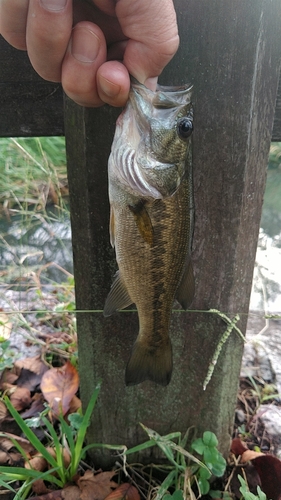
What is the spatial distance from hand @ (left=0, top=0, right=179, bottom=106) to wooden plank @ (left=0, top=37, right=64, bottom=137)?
23 cm

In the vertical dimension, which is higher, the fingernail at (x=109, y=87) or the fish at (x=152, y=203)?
the fingernail at (x=109, y=87)

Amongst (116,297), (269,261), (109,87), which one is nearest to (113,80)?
(109,87)

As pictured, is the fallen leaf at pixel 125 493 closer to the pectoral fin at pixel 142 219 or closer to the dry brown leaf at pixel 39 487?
the dry brown leaf at pixel 39 487

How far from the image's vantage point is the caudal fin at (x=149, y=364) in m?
1.43

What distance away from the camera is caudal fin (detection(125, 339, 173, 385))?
4.69ft

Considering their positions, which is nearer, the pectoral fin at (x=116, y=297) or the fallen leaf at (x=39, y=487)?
the pectoral fin at (x=116, y=297)

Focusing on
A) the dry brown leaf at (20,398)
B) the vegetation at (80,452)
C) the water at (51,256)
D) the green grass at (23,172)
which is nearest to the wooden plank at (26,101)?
the vegetation at (80,452)

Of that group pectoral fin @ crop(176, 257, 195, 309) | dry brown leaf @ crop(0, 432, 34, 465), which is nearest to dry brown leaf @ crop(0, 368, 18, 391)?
dry brown leaf @ crop(0, 432, 34, 465)

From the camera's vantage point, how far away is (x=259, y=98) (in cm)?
119

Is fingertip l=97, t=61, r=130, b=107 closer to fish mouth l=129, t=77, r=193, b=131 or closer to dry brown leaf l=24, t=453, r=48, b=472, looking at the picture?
fish mouth l=129, t=77, r=193, b=131

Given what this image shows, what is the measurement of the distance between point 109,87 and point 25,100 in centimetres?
46

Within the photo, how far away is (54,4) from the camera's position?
849 mm

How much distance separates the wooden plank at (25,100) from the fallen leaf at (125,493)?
4.82 feet

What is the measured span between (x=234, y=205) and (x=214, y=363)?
0.60m
